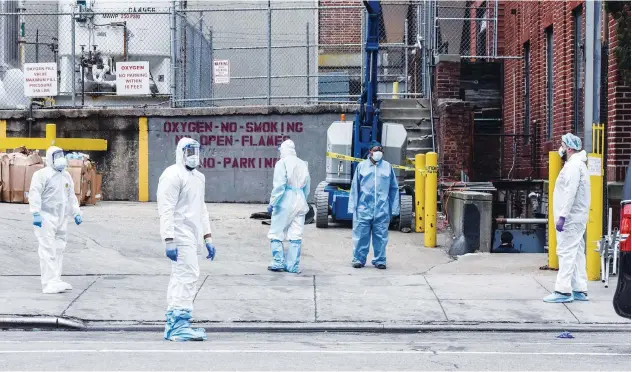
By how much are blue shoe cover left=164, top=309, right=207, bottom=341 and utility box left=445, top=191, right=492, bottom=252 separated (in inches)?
262

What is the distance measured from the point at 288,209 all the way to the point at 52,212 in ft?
10.6

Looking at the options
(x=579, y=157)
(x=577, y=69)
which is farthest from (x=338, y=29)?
(x=579, y=157)

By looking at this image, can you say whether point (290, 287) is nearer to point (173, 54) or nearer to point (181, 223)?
point (181, 223)

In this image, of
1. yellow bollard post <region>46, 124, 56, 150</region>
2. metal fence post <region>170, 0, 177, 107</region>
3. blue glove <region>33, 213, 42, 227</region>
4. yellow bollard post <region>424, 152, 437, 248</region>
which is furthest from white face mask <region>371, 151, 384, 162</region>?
metal fence post <region>170, 0, 177, 107</region>

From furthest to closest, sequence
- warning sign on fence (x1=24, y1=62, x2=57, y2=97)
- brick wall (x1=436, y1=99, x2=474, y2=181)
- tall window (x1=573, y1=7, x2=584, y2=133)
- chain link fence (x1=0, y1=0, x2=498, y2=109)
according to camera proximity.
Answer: chain link fence (x1=0, y1=0, x2=498, y2=109)
warning sign on fence (x1=24, y1=62, x2=57, y2=97)
brick wall (x1=436, y1=99, x2=474, y2=181)
tall window (x1=573, y1=7, x2=584, y2=133)

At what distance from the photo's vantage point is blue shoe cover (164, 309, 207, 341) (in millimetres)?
8875

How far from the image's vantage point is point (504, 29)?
2388 cm

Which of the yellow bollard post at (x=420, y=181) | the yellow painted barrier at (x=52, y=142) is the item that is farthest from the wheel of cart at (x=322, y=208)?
the yellow painted barrier at (x=52, y=142)

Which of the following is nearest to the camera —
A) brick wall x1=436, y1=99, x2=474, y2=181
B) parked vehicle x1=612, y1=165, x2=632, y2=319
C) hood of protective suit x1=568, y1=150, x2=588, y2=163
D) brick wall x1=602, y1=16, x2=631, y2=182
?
parked vehicle x1=612, y1=165, x2=632, y2=319

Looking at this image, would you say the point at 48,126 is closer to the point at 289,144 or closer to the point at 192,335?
the point at 289,144

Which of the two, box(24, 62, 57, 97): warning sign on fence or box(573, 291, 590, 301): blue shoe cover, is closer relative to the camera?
box(573, 291, 590, 301): blue shoe cover

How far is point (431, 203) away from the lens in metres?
15.6

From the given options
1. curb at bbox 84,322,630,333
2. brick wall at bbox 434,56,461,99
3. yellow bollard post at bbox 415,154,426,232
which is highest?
brick wall at bbox 434,56,461,99

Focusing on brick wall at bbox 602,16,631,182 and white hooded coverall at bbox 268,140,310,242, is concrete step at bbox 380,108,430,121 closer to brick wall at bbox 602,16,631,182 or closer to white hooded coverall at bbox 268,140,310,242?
brick wall at bbox 602,16,631,182
